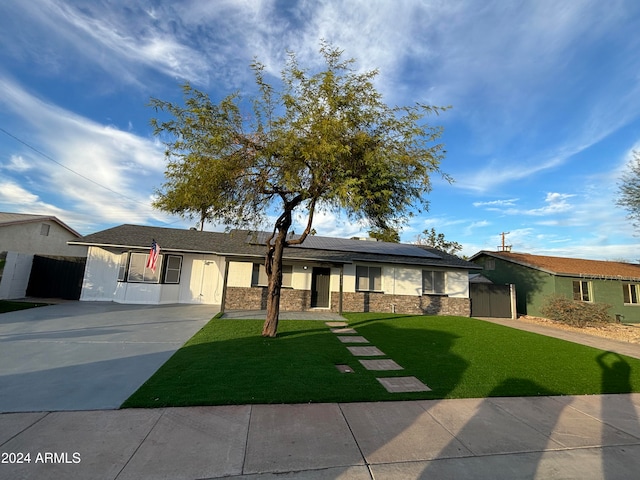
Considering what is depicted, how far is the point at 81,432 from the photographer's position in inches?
136

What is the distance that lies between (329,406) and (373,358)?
307 cm

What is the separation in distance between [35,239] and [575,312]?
92.6 ft

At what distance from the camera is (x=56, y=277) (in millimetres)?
14961

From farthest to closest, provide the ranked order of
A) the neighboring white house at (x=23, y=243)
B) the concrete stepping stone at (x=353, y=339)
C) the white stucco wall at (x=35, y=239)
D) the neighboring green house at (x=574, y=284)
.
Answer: the neighboring green house at (x=574, y=284) → the white stucco wall at (x=35, y=239) → the neighboring white house at (x=23, y=243) → the concrete stepping stone at (x=353, y=339)

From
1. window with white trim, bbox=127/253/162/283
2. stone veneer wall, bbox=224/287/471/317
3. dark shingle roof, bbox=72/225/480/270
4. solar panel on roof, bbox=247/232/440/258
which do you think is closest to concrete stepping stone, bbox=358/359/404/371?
dark shingle roof, bbox=72/225/480/270

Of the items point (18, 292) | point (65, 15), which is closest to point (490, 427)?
point (65, 15)

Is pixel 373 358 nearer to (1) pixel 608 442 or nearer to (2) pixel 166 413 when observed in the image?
(1) pixel 608 442

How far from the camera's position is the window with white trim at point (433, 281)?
1605 cm

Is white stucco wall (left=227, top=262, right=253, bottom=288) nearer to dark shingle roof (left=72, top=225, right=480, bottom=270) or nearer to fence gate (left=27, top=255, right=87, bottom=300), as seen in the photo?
dark shingle roof (left=72, top=225, right=480, bottom=270)

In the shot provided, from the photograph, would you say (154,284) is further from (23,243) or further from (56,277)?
(23,243)

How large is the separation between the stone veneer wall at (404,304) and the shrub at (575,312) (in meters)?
3.95

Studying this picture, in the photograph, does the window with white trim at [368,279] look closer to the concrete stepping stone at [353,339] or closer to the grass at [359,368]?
the grass at [359,368]

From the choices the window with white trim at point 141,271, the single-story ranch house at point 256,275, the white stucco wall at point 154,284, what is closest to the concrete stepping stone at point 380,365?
the single-story ranch house at point 256,275

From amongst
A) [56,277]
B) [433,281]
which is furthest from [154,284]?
[433,281]
